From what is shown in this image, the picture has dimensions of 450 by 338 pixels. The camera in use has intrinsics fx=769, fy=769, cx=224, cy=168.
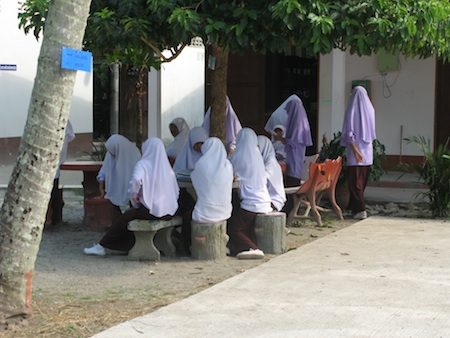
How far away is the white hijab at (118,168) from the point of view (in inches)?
338

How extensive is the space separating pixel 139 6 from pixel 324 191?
382 centimetres

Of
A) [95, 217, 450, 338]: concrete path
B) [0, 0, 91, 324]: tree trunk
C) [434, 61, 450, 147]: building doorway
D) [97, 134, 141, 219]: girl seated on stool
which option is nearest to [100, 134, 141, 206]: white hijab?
[97, 134, 141, 219]: girl seated on stool

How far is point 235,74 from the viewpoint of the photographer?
52.0ft

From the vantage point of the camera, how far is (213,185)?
7543mm

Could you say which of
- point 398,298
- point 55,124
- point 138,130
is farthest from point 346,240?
point 138,130

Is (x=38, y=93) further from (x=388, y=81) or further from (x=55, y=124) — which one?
(x=388, y=81)

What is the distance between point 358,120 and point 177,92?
5.43m

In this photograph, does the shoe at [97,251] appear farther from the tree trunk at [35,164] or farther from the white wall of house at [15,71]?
the white wall of house at [15,71]

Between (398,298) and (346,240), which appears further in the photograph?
(346,240)

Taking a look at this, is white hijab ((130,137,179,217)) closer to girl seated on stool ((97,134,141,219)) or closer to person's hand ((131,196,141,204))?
person's hand ((131,196,141,204))

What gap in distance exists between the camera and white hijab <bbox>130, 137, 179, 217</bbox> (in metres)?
7.36

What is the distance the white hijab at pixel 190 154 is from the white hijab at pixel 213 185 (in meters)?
1.10

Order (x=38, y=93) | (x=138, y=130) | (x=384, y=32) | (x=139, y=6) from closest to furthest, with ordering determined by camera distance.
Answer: (x=38, y=93) < (x=384, y=32) < (x=139, y=6) < (x=138, y=130)

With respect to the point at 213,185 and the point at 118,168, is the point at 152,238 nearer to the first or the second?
the point at 213,185
